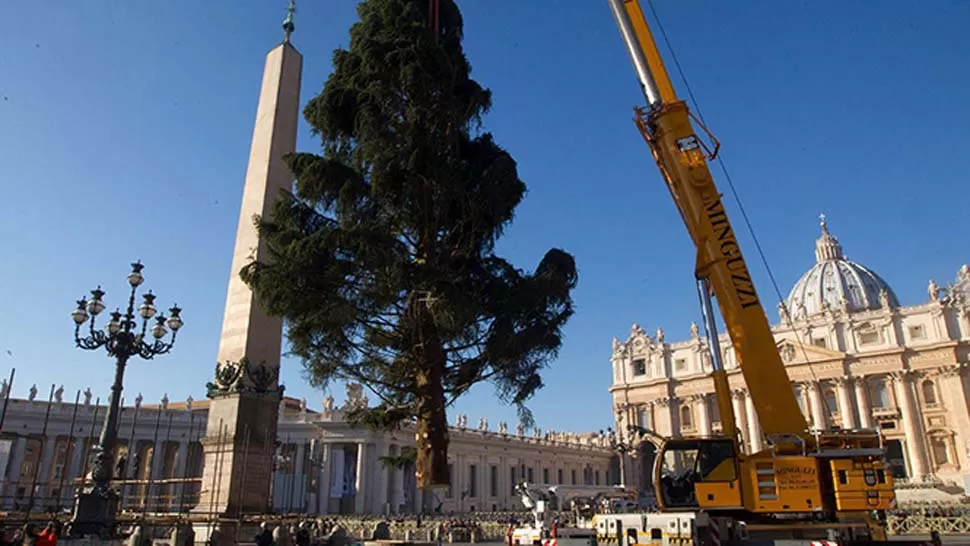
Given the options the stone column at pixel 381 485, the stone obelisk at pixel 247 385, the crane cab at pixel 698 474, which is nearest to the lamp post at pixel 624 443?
the crane cab at pixel 698 474

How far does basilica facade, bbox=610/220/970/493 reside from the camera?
192 ft

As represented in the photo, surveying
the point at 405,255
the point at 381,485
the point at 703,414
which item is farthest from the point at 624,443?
the point at 703,414

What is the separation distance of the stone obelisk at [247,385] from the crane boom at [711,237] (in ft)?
27.4

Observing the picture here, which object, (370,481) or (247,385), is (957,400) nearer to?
(370,481)

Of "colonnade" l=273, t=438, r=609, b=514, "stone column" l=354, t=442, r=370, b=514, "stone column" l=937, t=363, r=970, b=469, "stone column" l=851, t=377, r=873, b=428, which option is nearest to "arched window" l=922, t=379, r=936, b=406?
"stone column" l=937, t=363, r=970, b=469

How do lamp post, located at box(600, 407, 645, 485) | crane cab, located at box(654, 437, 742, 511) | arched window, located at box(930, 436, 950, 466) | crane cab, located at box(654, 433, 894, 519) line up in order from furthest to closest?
arched window, located at box(930, 436, 950, 466), lamp post, located at box(600, 407, 645, 485), crane cab, located at box(654, 437, 742, 511), crane cab, located at box(654, 433, 894, 519)

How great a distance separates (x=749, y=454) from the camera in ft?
35.4

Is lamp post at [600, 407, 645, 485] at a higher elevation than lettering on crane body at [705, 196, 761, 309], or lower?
lower

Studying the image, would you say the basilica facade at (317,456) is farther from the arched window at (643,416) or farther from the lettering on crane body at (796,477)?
the lettering on crane body at (796,477)

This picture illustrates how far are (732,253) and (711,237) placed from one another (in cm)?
47

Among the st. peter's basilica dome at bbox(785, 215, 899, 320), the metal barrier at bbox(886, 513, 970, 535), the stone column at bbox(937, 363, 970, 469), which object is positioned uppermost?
the st. peter's basilica dome at bbox(785, 215, 899, 320)

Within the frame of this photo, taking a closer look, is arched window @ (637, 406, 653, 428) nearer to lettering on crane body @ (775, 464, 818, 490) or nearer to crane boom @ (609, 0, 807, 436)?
crane boom @ (609, 0, 807, 436)

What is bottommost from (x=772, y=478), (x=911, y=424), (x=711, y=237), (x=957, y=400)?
(x=772, y=478)

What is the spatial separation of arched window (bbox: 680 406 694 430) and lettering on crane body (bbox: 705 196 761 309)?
66.4 m
